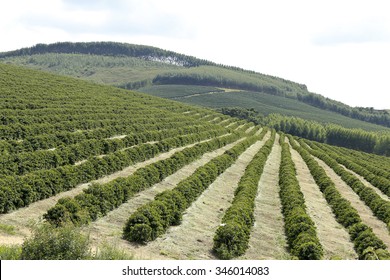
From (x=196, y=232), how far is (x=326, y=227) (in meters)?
9.50

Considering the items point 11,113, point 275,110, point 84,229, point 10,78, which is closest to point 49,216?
point 84,229

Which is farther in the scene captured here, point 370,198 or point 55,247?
point 370,198

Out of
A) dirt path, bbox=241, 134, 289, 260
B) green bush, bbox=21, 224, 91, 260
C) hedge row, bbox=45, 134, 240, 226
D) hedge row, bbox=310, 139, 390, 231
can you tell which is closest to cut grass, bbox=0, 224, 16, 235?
hedge row, bbox=45, 134, 240, 226

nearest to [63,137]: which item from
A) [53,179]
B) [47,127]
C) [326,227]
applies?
[47,127]

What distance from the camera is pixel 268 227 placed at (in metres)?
24.4

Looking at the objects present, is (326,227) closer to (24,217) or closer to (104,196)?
(104,196)

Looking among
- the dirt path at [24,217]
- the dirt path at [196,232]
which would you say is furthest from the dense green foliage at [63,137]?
the dirt path at [196,232]

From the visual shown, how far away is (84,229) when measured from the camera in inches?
754

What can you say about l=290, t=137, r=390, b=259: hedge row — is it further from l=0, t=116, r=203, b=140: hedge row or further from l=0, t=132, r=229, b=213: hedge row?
l=0, t=116, r=203, b=140: hedge row

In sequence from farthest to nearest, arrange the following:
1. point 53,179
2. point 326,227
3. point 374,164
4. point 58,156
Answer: point 374,164, point 58,156, point 326,227, point 53,179

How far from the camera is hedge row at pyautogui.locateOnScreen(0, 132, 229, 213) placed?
792 inches

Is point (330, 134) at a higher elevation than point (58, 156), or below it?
higher

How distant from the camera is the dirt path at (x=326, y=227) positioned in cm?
2127
